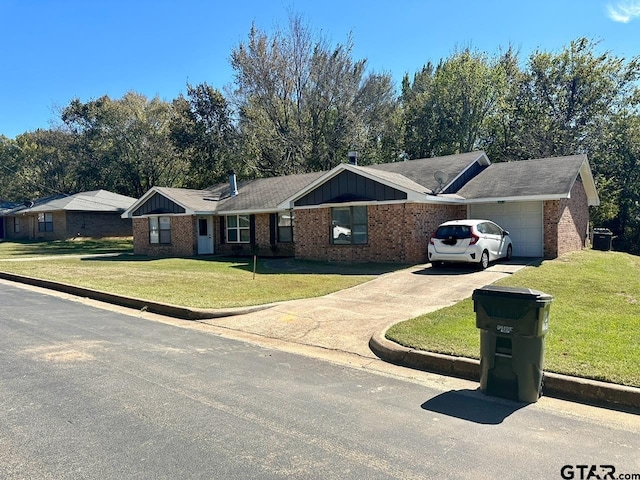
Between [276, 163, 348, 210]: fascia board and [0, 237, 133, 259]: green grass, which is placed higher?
[276, 163, 348, 210]: fascia board

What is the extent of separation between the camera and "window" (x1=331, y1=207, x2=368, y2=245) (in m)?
18.2

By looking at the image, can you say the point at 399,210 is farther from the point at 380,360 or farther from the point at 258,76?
the point at 258,76

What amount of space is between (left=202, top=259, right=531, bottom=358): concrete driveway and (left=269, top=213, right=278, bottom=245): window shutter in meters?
9.93

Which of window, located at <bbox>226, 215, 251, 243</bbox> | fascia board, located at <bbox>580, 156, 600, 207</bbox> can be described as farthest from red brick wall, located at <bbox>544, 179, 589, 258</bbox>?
window, located at <bbox>226, 215, 251, 243</bbox>

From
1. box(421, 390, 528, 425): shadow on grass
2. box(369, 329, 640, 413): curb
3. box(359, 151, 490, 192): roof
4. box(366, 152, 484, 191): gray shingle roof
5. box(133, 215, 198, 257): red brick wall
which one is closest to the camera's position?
box(421, 390, 528, 425): shadow on grass

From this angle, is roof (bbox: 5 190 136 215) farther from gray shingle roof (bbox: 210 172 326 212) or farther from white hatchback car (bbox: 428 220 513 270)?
white hatchback car (bbox: 428 220 513 270)

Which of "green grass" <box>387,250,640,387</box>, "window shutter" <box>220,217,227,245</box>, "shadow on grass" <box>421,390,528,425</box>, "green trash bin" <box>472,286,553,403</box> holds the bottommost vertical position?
"shadow on grass" <box>421,390,528,425</box>

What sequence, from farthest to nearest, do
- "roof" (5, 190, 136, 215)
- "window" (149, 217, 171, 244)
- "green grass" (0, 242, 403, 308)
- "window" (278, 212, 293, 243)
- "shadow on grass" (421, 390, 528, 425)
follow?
"roof" (5, 190, 136, 215) → "window" (149, 217, 171, 244) → "window" (278, 212, 293, 243) → "green grass" (0, 242, 403, 308) → "shadow on grass" (421, 390, 528, 425)

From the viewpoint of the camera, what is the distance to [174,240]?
25531 mm

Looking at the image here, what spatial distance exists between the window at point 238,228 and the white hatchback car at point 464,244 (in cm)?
1175

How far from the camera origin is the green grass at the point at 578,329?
18.5 ft

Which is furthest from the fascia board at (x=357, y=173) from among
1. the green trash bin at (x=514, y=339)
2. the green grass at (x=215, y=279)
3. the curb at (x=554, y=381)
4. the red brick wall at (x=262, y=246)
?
the green trash bin at (x=514, y=339)

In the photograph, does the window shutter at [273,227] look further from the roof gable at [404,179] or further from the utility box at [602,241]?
the utility box at [602,241]

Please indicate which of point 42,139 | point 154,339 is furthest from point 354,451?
point 42,139
